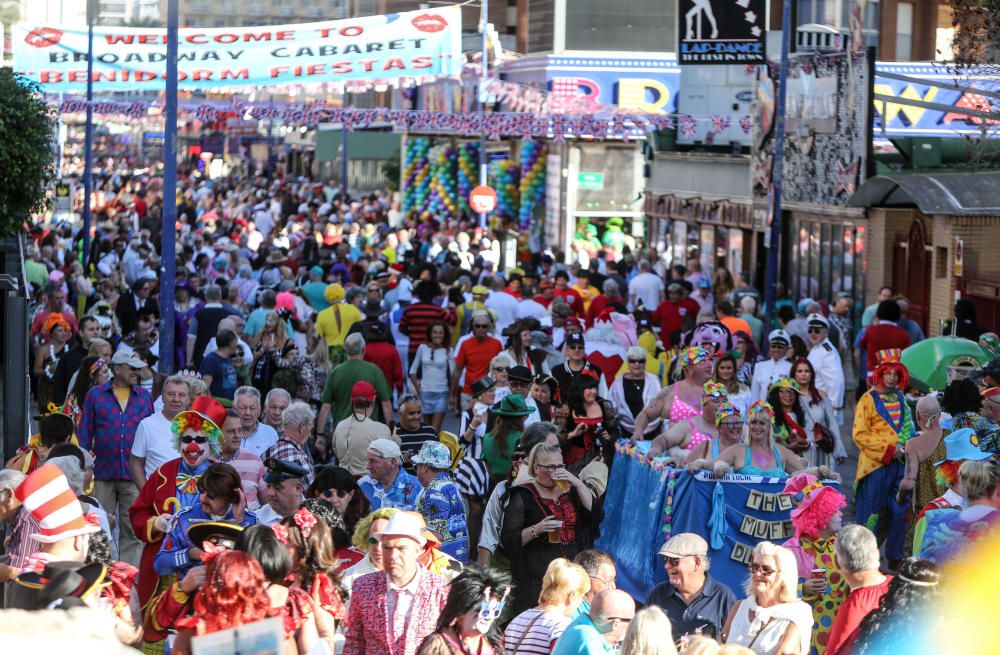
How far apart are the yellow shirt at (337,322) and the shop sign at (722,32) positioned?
1090 cm

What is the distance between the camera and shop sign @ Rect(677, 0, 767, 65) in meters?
26.1

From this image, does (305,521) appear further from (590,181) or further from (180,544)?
(590,181)

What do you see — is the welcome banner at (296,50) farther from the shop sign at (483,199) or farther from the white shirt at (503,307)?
the shop sign at (483,199)

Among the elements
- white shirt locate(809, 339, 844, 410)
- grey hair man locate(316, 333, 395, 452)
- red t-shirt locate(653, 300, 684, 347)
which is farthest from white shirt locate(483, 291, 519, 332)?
grey hair man locate(316, 333, 395, 452)

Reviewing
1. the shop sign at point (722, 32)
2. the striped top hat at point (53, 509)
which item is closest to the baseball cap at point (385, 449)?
the striped top hat at point (53, 509)

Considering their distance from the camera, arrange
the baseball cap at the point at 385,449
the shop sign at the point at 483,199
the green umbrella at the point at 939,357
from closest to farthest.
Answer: the baseball cap at the point at 385,449, the green umbrella at the point at 939,357, the shop sign at the point at 483,199

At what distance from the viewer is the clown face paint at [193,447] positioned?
29.9 ft

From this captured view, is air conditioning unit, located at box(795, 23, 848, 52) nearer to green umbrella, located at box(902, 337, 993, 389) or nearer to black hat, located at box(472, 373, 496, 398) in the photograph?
green umbrella, located at box(902, 337, 993, 389)

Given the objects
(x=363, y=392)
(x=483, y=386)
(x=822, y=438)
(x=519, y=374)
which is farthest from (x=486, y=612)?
(x=822, y=438)

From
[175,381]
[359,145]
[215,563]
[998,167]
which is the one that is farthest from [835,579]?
[359,145]

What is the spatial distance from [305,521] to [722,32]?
66.2ft

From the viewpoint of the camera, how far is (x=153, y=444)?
34.9 feet

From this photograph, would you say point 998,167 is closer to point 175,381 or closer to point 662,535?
point 662,535

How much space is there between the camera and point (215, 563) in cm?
613
